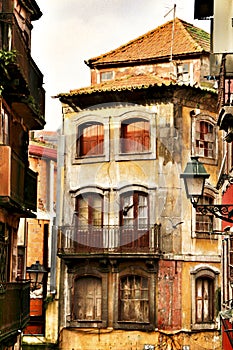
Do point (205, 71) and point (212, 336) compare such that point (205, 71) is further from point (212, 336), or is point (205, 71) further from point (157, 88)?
point (212, 336)

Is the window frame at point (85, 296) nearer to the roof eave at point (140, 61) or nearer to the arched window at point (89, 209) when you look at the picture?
the arched window at point (89, 209)

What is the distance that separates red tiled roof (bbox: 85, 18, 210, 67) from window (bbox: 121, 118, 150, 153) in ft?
9.61

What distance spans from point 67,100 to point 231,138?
18.2 m

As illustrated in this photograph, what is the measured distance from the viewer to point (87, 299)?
3206 cm

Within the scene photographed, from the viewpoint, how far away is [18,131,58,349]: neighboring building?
107 ft

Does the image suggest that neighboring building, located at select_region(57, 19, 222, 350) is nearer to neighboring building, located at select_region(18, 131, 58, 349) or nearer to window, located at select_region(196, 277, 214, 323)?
window, located at select_region(196, 277, 214, 323)

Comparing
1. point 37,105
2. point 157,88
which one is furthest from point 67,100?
point 37,105

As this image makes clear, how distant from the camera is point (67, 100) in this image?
33.6 m

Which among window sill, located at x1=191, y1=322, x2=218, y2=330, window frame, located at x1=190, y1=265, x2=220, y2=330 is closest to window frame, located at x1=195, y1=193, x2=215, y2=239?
window frame, located at x1=190, y1=265, x2=220, y2=330

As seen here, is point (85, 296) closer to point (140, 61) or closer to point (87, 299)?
point (87, 299)

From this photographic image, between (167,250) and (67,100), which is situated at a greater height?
(67,100)

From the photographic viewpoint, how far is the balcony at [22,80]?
1791 cm

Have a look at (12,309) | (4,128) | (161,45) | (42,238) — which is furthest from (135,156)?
(12,309)

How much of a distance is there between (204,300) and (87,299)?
4.39 meters
